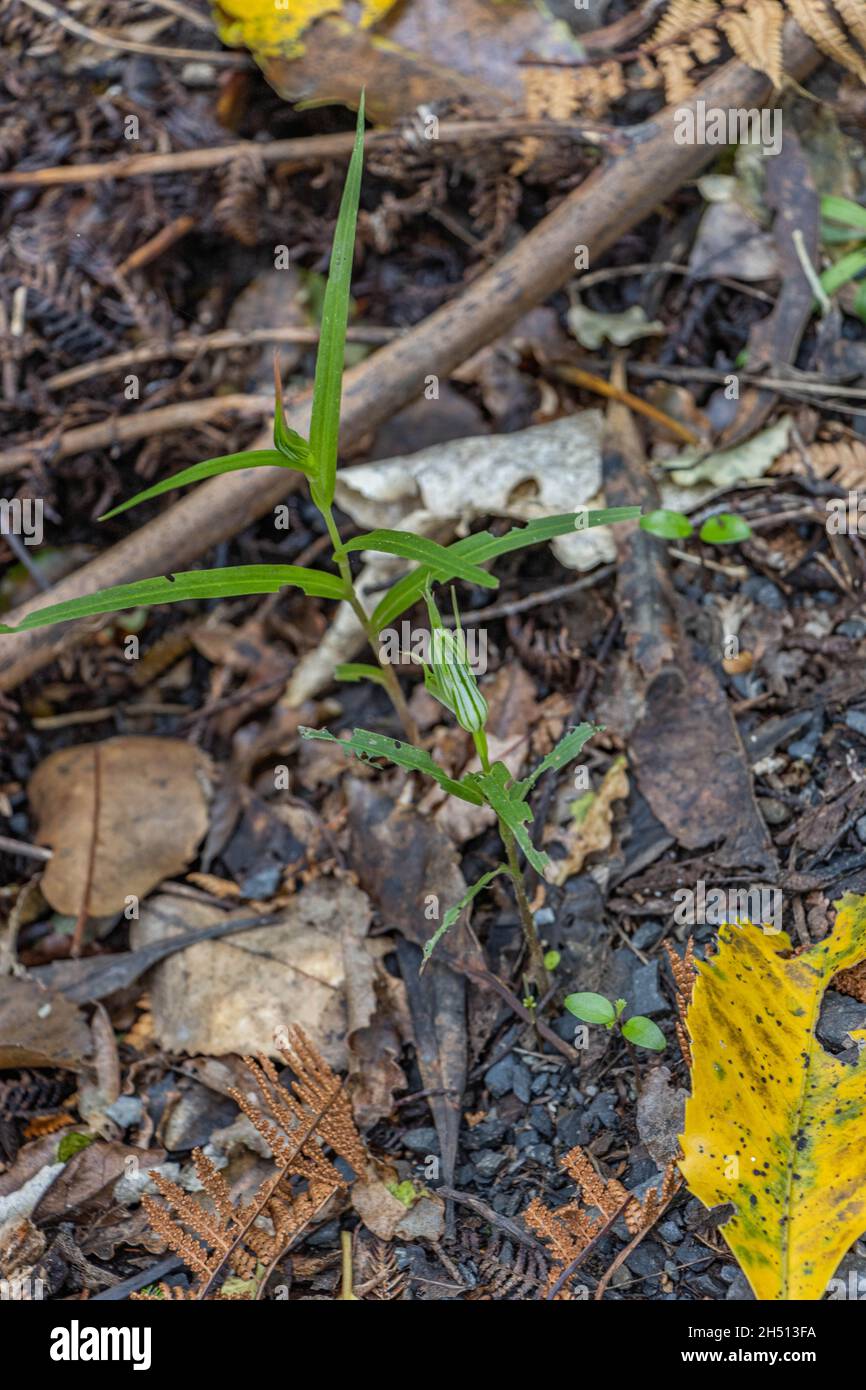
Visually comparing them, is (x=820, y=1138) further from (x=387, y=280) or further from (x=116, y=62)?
(x=116, y=62)

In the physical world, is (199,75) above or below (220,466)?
above

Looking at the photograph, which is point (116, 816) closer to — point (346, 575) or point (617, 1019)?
point (346, 575)

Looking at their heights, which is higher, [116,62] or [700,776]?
[116,62]

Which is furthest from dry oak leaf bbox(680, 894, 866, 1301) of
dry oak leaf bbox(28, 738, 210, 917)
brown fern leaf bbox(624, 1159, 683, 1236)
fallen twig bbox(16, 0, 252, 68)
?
fallen twig bbox(16, 0, 252, 68)

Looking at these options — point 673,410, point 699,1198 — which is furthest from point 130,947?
point 673,410

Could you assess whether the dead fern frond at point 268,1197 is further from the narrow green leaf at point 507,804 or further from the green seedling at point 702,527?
the green seedling at point 702,527

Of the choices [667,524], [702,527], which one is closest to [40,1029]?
[667,524]
